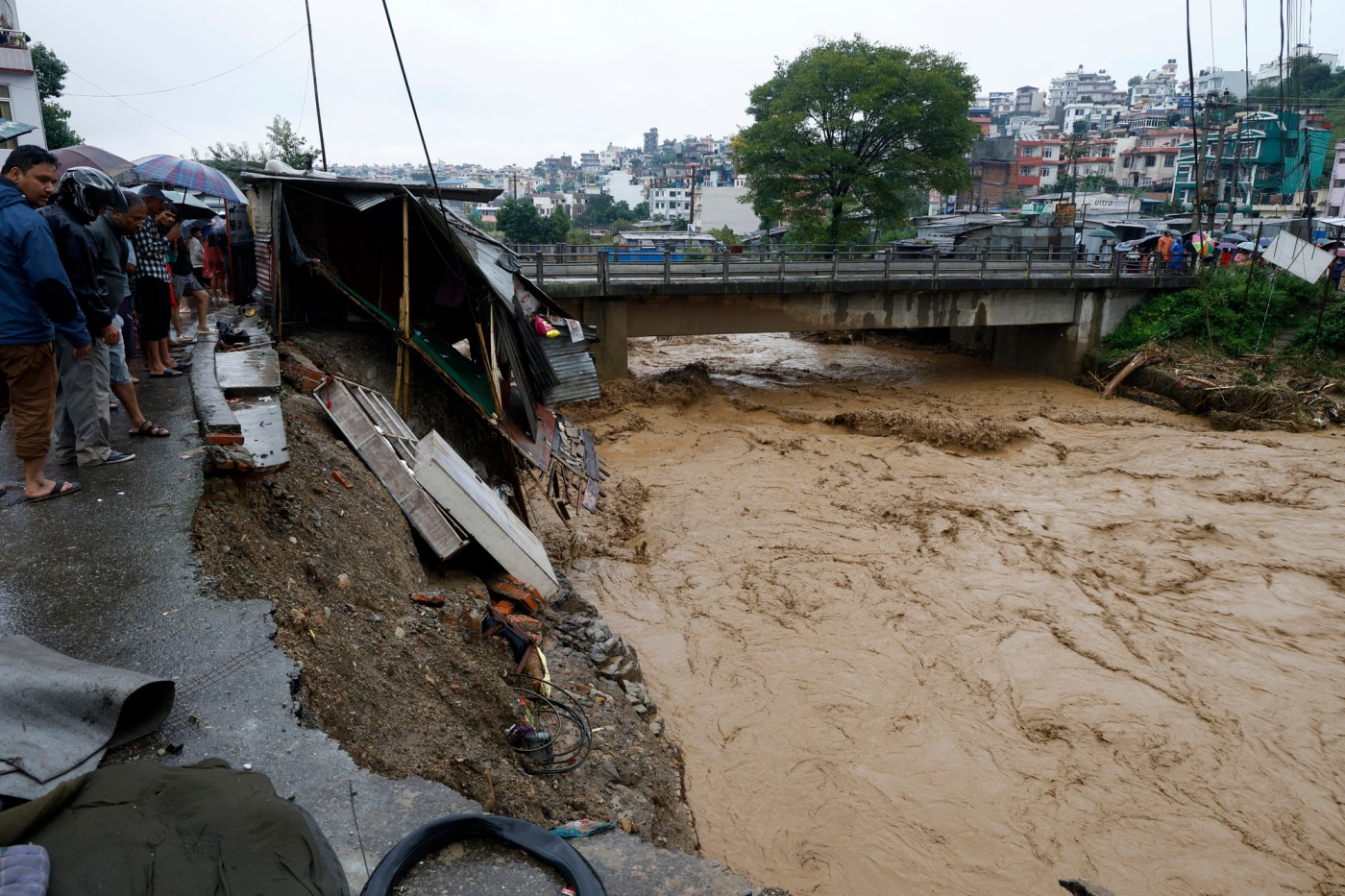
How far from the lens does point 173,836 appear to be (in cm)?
232

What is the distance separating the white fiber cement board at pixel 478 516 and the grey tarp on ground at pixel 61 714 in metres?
3.97

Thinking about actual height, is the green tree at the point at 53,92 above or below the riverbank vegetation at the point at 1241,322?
above

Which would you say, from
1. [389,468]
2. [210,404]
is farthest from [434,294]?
[210,404]

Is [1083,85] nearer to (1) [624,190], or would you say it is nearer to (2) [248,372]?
(1) [624,190]

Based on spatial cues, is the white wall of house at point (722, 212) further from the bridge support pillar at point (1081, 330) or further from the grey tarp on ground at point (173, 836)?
the grey tarp on ground at point (173, 836)

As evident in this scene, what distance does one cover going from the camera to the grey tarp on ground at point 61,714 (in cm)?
263

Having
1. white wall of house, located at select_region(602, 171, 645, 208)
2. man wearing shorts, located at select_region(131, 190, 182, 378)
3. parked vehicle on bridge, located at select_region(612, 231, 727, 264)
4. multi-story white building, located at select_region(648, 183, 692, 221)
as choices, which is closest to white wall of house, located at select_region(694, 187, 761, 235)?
parked vehicle on bridge, located at select_region(612, 231, 727, 264)

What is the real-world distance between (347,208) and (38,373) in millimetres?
6021

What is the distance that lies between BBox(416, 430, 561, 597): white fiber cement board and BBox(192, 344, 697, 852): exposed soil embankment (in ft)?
1.24

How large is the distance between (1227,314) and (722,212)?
4716 centimetres

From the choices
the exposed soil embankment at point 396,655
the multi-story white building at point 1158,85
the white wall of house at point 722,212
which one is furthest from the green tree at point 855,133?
the multi-story white building at point 1158,85

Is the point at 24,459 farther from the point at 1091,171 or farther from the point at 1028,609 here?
the point at 1091,171

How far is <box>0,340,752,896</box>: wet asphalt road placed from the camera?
2811 millimetres

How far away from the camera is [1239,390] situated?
1706cm
